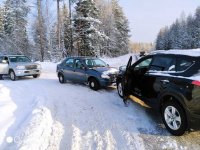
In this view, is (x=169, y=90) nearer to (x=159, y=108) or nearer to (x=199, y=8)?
(x=159, y=108)

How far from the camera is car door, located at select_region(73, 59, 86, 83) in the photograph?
1281 cm

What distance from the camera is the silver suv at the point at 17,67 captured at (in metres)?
17.2

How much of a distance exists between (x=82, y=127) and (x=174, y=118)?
85.7 inches

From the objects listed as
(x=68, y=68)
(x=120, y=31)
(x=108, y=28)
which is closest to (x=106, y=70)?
(x=68, y=68)

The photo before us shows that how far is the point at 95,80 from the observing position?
12.1 meters

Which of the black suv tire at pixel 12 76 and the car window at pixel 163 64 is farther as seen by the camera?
the black suv tire at pixel 12 76

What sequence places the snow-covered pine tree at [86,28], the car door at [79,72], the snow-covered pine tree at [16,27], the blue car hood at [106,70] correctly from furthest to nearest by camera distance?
1. the snow-covered pine tree at [16,27]
2. the snow-covered pine tree at [86,28]
3. the car door at [79,72]
4. the blue car hood at [106,70]

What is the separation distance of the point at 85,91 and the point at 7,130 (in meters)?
5.61

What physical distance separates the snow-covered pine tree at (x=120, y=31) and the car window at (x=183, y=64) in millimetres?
51320

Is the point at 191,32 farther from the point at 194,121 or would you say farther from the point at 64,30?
the point at 194,121

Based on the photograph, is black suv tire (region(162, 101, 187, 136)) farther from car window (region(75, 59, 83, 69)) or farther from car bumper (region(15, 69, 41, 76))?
car bumper (region(15, 69, 41, 76))

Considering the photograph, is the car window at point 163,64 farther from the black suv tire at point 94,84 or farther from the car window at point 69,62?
the car window at point 69,62

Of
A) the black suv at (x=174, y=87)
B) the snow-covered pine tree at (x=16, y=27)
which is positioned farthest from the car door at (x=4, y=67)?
the snow-covered pine tree at (x=16, y=27)

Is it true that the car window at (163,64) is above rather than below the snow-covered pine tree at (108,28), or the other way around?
below
